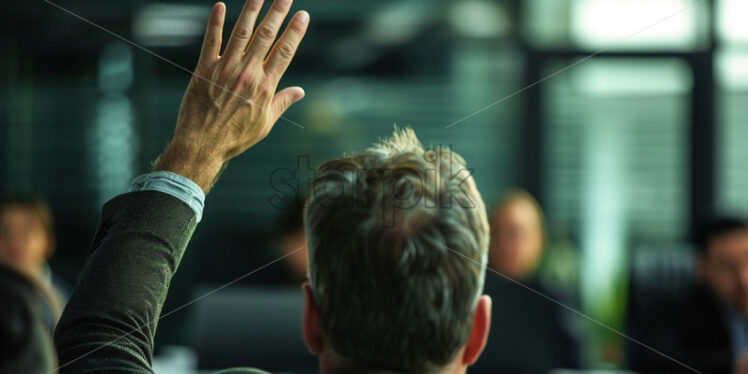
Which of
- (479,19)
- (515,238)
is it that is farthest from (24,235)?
(479,19)

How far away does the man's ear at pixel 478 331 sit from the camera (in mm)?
521

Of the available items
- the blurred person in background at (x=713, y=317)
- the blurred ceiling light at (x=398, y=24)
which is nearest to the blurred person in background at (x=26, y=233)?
the blurred ceiling light at (x=398, y=24)

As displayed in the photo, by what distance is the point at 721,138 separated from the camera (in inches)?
109

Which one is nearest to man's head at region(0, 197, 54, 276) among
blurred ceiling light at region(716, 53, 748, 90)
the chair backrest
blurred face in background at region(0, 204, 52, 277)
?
blurred face in background at region(0, 204, 52, 277)

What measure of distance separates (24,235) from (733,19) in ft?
7.84

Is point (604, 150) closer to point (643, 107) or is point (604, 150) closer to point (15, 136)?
point (643, 107)

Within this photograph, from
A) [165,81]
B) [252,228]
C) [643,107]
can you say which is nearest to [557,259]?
[643,107]

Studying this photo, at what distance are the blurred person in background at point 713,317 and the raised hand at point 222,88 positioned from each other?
4.71 feet

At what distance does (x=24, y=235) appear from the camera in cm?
215

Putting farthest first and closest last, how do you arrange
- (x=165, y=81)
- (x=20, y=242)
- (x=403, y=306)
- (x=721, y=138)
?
(x=165, y=81), (x=721, y=138), (x=20, y=242), (x=403, y=306)

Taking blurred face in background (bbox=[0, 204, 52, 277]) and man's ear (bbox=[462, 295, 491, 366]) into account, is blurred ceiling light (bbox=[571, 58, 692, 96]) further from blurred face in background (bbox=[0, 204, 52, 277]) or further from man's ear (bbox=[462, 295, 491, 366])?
man's ear (bbox=[462, 295, 491, 366])

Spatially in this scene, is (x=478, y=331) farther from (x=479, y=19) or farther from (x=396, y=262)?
(x=479, y=19)

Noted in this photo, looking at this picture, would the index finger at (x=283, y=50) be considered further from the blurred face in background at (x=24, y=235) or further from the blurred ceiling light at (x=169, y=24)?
the blurred ceiling light at (x=169, y=24)

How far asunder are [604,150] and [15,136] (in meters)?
2.31
